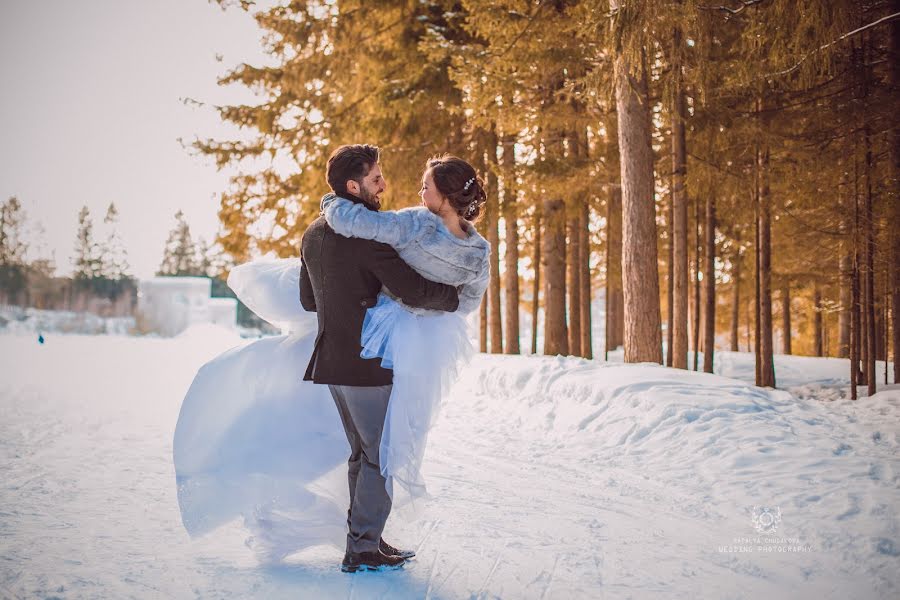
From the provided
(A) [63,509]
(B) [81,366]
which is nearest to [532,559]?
(A) [63,509]

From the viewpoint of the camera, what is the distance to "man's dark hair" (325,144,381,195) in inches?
137

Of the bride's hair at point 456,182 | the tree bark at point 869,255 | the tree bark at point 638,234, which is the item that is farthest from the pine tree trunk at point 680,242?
the bride's hair at point 456,182

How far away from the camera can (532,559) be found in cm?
372

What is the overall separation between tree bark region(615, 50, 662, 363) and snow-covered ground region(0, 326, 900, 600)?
931 mm

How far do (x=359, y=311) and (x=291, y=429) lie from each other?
943mm

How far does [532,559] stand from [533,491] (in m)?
1.58

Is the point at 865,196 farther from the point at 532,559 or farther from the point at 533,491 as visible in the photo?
the point at 532,559

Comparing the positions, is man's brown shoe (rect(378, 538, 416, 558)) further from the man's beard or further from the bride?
the man's beard

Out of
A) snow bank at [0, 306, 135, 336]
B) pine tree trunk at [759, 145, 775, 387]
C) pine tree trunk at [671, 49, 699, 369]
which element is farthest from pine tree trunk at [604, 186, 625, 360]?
snow bank at [0, 306, 135, 336]

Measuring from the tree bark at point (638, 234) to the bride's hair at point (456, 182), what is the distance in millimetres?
6261

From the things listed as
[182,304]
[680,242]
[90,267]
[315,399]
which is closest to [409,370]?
[315,399]

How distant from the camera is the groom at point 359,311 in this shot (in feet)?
11.2

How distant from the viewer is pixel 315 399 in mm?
3938

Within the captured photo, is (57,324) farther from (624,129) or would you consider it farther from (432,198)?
(432,198)
